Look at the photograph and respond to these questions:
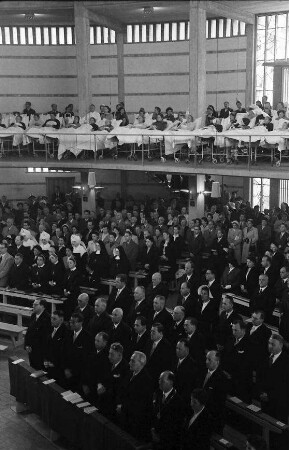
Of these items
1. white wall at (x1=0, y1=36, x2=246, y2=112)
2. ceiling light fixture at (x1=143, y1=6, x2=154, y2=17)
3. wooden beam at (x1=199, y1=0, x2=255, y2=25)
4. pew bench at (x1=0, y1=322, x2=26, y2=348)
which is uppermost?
ceiling light fixture at (x1=143, y1=6, x2=154, y2=17)

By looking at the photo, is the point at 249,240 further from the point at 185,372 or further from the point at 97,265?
the point at 185,372

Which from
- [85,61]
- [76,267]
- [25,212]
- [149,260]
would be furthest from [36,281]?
[85,61]

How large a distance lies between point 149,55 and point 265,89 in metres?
5.41

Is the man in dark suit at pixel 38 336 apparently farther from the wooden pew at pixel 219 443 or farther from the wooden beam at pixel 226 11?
the wooden beam at pixel 226 11

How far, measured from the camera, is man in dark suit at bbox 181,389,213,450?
7668 millimetres

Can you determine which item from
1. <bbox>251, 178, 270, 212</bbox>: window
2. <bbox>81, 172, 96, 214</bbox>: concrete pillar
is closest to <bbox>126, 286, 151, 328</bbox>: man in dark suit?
<bbox>81, 172, 96, 214</bbox>: concrete pillar

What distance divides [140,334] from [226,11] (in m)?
15.6

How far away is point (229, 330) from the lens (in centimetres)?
1034

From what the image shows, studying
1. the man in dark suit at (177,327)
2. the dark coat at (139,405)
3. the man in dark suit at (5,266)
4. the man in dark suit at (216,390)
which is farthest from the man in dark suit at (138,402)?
the man in dark suit at (5,266)

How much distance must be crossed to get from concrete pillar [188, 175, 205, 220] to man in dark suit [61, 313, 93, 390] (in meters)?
10.3

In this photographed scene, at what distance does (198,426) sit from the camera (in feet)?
25.4

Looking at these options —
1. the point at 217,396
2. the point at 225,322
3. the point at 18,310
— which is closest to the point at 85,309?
the point at 225,322

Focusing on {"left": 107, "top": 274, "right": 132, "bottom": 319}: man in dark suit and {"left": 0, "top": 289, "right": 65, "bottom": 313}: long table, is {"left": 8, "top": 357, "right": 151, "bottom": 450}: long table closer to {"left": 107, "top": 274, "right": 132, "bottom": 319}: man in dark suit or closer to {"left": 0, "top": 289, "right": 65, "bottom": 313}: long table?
{"left": 107, "top": 274, "right": 132, "bottom": 319}: man in dark suit

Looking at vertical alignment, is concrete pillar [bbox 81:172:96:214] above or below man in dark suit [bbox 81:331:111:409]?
above
